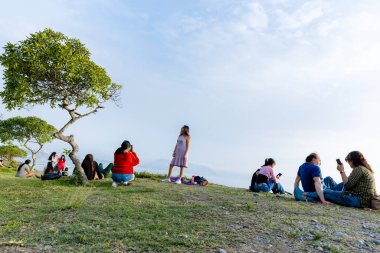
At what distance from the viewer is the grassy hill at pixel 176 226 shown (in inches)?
200

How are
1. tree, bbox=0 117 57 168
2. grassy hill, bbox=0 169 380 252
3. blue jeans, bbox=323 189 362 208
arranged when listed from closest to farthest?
grassy hill, bbox=0 169 380 252, blue jeans, bbox=323 189 362 208, tree, bbox=0 117 57 168

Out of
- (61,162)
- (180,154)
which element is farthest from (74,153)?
(61,162)

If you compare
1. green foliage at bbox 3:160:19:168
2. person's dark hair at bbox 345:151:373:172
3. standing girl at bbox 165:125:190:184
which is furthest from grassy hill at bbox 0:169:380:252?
green foliage at bbox 3:160:19:168

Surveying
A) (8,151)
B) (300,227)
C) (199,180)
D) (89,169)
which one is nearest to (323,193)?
(300,227)

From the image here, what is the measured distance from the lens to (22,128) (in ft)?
115

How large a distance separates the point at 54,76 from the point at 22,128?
25243 mm

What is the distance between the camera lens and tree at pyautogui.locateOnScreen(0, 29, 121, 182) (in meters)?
12.7

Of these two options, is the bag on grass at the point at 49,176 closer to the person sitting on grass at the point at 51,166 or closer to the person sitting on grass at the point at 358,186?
the person sitting on grass at the point at 51,166

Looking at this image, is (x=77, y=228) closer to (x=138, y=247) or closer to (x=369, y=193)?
(x=138, y=247)

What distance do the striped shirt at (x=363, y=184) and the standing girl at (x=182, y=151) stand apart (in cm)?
641

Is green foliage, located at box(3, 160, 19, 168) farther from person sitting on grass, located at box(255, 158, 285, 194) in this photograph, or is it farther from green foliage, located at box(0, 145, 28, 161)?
person sitting on grass, located at box(255, 158, 285, 194)

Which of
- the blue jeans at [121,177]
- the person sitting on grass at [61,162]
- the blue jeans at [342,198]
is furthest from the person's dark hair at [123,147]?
the person sitting on grass at [61,162]

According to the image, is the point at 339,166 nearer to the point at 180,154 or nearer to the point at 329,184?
the point at 329,184

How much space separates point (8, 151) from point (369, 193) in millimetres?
43477
